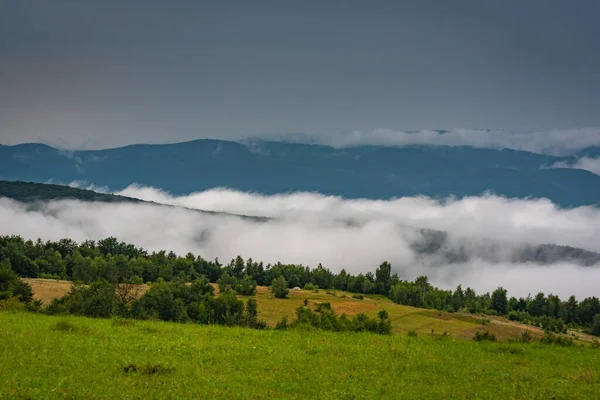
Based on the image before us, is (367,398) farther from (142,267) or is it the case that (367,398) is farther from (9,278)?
(142,267)

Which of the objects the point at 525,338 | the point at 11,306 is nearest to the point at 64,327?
the point at 11,306

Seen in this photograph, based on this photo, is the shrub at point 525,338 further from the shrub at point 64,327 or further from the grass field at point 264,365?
the shrub at point 64,327

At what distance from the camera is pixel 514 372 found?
914 inches

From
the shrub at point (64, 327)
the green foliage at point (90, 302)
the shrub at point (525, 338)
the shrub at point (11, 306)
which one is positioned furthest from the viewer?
the green foliage at point (90, 302)

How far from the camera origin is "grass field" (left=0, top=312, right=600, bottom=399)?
61.4 feet

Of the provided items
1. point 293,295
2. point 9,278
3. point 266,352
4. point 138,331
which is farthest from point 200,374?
point 293,295

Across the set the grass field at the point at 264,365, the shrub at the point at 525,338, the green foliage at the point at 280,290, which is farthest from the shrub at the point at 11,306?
the green foliage at the point at 280,290

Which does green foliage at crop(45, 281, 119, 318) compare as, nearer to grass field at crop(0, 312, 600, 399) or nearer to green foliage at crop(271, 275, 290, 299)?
grass field at crop(0, 312, 600, 399)

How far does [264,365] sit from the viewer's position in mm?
22953

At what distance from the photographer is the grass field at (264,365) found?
61.4 ft

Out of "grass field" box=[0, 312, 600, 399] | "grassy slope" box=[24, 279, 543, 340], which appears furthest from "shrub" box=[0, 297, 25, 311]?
"grassy slope" box=[24, 279, 543, 340]

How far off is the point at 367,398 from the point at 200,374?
6695mm

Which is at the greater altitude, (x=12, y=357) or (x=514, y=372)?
(x=514, y=372)

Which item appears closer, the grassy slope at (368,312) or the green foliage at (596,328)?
the grassy slope at (368,312)
